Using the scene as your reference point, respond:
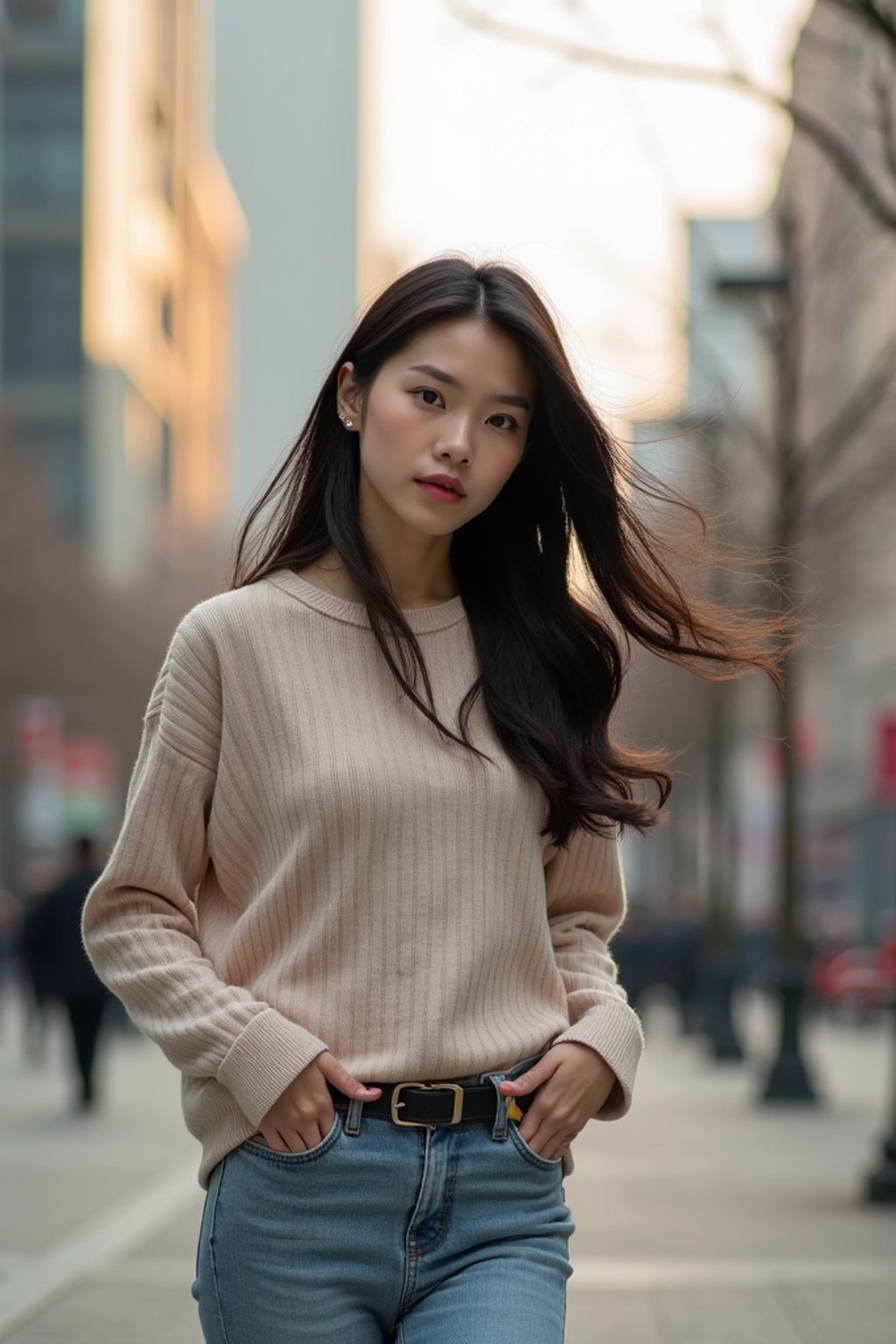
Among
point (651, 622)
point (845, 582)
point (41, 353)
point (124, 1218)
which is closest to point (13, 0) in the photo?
point (41, 353)

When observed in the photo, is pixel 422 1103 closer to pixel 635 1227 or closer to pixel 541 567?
pixel 541 567

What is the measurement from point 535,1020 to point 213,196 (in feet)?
399

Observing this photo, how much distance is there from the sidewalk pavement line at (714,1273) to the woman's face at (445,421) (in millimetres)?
5278

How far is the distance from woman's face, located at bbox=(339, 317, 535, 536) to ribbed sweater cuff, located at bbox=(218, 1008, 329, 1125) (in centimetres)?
69

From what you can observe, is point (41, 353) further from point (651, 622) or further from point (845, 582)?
point (651, 622)

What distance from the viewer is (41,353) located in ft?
268

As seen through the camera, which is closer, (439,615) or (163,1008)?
(163,1008)

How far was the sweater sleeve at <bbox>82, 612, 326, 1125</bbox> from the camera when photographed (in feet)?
9.93

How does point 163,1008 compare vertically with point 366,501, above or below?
below

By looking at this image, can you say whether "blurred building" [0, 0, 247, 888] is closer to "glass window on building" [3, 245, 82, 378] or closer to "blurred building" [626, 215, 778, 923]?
"glass window on building" [3, 245, 82, 378]

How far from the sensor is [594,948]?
3383mm

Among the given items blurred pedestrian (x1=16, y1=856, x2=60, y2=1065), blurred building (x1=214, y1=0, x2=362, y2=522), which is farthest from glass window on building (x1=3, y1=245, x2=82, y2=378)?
blurred building (x1=214, y1=0, x2=362, y2=522)

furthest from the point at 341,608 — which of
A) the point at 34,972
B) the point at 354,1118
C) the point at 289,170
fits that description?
the point at 289,170

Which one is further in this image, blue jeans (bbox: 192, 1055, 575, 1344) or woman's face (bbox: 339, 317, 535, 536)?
woman's face (bbox: 339, 317, 535, 536)
